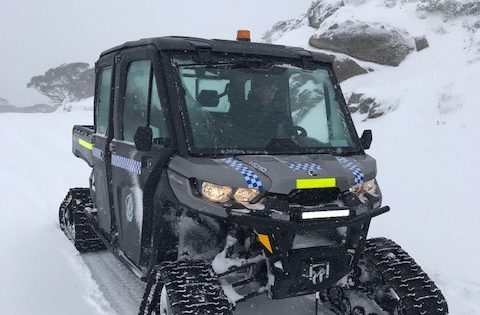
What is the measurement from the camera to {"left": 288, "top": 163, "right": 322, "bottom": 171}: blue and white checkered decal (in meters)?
3.48

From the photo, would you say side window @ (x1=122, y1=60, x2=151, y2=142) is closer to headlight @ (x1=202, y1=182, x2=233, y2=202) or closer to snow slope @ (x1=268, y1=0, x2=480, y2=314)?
headlight @ (x1=202, y1=182, x2=233, y2=202)

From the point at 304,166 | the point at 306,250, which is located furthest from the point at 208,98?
the point at 306,250

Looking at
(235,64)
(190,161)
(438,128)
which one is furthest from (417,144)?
(190,161)

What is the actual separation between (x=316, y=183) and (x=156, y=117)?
1401 millimetres

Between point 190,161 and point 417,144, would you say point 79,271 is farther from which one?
point 417,144

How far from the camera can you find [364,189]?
12.5 feet

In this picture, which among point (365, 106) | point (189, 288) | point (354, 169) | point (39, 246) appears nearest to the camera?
point (189, 288)

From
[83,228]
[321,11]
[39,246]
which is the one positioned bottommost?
[39,246]

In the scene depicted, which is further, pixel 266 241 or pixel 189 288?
pixel 266 241

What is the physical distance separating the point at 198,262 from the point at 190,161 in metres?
0.71

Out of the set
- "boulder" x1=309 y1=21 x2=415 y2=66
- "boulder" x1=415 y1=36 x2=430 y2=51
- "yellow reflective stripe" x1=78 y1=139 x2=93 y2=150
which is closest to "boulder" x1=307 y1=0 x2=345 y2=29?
"boulder" x1=309 y1=21 x2=415 y2=66

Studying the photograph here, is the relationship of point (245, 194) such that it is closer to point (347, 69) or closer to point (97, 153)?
point (97, 153)

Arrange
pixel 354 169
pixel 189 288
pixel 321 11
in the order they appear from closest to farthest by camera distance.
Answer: pixel 189 288
pixel 354 169
pixel 321 11

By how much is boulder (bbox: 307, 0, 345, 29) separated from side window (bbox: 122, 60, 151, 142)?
14.7m
